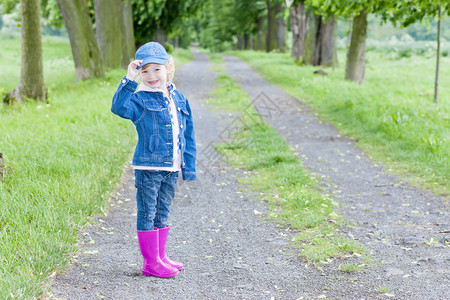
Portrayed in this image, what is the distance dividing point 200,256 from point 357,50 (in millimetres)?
13224

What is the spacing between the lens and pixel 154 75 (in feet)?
11.9

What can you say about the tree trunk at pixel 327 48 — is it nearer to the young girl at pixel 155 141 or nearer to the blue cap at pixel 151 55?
A: the young girl at pixel 155 141

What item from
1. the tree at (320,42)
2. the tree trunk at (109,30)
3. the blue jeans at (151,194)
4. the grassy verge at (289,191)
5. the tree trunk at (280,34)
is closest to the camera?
the blue jeans at (151,194)

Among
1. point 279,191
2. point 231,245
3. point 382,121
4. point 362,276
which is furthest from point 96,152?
point 382,121

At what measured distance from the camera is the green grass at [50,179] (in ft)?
11.9

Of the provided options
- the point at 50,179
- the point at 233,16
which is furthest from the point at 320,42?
the point at 233,16

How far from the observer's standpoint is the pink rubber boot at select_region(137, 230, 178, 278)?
12.5 feet

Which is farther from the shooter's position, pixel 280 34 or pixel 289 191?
pixel 280 34

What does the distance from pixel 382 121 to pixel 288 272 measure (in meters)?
6.74

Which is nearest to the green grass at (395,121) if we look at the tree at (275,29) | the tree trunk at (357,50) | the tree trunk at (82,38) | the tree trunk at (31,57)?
the tree trunk at (357,50)

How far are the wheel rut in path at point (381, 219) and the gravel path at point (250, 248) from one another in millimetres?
11

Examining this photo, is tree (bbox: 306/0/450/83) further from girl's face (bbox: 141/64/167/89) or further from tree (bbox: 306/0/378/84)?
girl's face (bbox: 141/64/167/89)

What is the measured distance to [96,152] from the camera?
22.8 ft

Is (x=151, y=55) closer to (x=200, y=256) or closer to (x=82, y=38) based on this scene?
(x=200, y=256)
